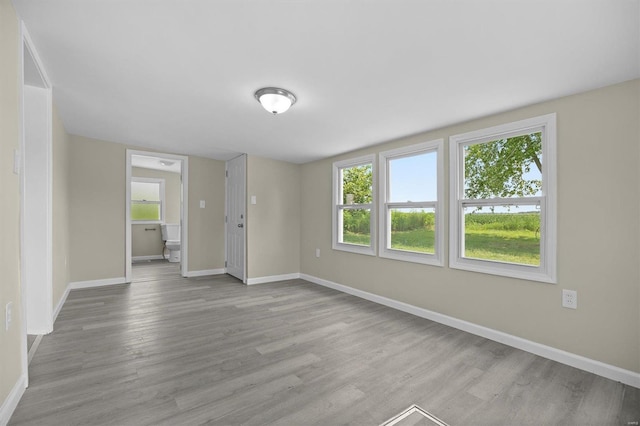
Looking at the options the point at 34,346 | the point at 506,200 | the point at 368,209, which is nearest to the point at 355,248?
the point at 368,209

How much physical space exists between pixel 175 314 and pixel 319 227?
249 cm

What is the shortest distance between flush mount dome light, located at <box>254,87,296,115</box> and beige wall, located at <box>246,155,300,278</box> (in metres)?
2.53

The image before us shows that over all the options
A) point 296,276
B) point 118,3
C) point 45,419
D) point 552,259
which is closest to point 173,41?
point 118,3

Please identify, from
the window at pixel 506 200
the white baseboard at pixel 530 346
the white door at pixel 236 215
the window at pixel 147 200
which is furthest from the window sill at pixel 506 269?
the window at pixel 147 200

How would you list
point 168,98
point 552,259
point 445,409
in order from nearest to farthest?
1. point 445,409
2. point 552,259
3. point 168,98

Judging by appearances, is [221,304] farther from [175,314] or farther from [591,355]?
[591,355]

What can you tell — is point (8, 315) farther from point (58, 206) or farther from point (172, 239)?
point (172, 239)

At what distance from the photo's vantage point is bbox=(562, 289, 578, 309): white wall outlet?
2295 mm

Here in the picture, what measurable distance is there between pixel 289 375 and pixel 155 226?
21.4ft

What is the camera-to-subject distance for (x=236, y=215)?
5246mm

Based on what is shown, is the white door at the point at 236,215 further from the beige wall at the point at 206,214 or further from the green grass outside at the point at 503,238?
the green grass outside at the point at 503,238

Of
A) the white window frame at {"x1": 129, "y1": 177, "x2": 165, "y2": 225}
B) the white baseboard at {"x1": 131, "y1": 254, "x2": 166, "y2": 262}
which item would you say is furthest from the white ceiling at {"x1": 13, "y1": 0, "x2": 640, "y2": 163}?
the white baseboard at {"x1": 131, "y1": 254, "x2": 166, "y2": 262}

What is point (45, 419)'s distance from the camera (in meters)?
1.58

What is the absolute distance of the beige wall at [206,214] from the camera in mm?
5273
